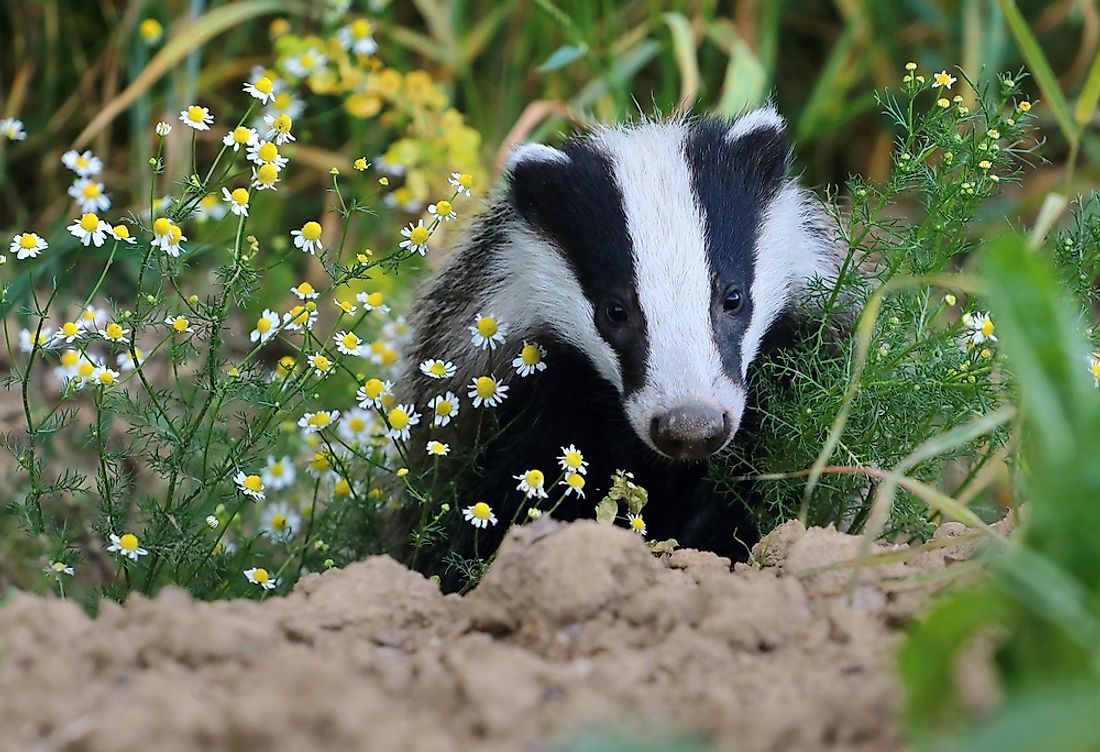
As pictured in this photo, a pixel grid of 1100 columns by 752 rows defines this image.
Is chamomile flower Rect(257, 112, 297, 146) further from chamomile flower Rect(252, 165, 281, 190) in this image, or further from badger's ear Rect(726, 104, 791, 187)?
badger's ear Rect(726, 104, 791, 187)

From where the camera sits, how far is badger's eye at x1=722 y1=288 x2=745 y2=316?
2.97 metres

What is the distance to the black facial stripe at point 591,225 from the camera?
2.93m

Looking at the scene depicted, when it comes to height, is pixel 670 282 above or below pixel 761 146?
below

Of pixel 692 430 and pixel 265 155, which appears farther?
pixel 265 155

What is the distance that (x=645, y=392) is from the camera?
2805mm

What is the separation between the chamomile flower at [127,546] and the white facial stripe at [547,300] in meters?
1.00

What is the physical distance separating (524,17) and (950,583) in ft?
13.1

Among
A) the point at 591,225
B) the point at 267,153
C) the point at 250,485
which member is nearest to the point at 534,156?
the point at 591,225

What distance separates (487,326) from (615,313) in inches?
11.2

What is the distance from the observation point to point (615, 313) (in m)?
2.98

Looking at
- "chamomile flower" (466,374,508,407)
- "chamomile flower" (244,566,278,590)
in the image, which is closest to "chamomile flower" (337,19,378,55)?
"chamomile flower" (466,374,508,407)

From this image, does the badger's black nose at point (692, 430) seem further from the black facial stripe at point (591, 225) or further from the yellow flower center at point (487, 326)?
the yellow flower center at point (487, 326)

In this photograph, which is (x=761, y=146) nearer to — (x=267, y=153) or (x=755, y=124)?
(x=755, y=124)

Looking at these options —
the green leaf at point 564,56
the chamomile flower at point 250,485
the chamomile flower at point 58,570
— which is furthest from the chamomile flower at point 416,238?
the green leaf at point 564,56
